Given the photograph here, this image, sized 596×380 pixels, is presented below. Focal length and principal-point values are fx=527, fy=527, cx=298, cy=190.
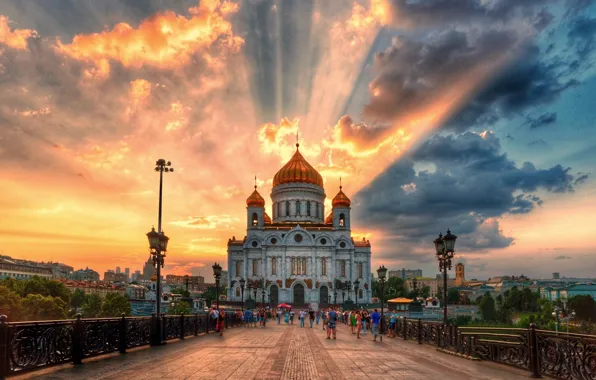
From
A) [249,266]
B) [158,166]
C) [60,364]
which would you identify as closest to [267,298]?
[249,266]

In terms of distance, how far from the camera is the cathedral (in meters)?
81.5

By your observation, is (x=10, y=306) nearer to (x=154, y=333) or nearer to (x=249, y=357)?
(x=154, y=333)

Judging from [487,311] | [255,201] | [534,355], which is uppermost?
[255,201]

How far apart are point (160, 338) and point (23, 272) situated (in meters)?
162

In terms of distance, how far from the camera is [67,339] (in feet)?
45.3

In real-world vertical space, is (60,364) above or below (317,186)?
below

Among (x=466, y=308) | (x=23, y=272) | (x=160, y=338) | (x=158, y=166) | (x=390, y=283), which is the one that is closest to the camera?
(x=160, y=338)

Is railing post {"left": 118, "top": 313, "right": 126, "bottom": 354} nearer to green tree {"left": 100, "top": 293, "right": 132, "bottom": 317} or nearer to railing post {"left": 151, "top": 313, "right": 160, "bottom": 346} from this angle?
railing post {"left": 151, "top": 313, "right": 160, "bottom": 346}

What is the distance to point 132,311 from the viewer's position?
3457 inches

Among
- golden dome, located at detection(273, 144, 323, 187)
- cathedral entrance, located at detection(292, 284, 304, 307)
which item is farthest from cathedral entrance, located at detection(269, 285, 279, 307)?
golden dome, located at detection(273, 144, 323, 187)

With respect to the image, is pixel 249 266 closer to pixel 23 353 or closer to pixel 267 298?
pixel 267 298

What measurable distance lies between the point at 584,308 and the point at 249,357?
106 metres

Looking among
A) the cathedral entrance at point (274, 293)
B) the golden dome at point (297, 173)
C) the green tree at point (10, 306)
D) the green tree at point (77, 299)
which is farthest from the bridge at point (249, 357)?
the green tree at point (77, 299)

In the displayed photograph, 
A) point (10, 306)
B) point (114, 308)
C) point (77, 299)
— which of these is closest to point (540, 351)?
point (10, 306)
